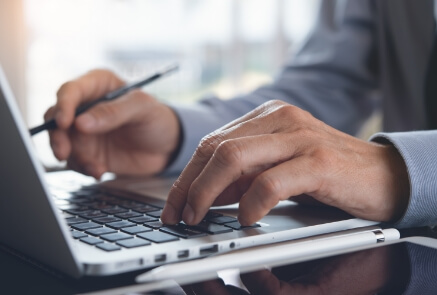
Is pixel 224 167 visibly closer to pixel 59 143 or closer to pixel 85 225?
pixel 85 225

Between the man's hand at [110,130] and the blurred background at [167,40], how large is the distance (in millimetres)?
1894

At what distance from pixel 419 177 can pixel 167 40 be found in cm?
279

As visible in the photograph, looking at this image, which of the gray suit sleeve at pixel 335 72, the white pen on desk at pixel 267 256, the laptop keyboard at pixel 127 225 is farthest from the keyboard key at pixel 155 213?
the gray suit sleeve at pixel 335 72

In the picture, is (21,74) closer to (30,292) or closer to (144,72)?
(144,72)

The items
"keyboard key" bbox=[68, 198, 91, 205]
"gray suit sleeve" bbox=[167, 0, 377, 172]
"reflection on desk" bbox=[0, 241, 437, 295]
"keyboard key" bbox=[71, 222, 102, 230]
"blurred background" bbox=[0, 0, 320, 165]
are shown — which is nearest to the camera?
"reflection on desk" bbox=[0, 241, 437, 295]

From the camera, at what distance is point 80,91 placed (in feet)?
2.52

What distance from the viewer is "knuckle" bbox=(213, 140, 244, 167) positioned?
1.43ft

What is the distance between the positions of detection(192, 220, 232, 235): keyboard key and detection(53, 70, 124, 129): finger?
0.33m

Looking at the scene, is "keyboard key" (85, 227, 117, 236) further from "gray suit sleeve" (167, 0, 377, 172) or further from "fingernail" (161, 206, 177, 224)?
"gray suit sleeve" (167, 0, 377, 172)

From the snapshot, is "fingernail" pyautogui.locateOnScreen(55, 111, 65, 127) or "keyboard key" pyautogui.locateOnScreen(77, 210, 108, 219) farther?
"fingernail" pyautogui.locateOnScreen(55, 111, 65, 127)

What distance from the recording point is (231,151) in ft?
1.44

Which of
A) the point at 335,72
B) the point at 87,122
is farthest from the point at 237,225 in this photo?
the point at 335,72

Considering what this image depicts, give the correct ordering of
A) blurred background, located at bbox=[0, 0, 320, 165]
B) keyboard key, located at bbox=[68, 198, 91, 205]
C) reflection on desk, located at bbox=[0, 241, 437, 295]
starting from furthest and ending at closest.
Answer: blurred background, located at bbox=[0, 0, 320, 165], keyboard key, located at bbox=[68, 198, 91, 205], reflection on desk, located at bbox=[0, 241, 437, 295]

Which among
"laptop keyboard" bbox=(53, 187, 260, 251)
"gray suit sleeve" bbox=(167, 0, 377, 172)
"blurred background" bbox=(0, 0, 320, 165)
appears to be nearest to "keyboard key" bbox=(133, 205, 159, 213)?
"laptop keyboard" bbox=(53, 187, 260, 251)
